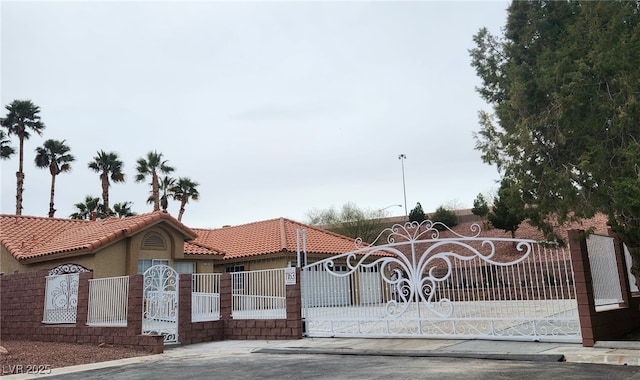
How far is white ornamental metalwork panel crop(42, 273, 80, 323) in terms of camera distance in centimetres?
1644

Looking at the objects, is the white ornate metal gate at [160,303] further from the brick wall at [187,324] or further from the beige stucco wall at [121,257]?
the beige stucco wall at [121,257]

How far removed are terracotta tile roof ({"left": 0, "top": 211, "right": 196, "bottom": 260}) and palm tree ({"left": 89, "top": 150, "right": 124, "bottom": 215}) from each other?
1494 centimetres

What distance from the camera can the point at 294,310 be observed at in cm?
1445

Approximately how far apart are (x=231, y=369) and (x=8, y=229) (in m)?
17.8

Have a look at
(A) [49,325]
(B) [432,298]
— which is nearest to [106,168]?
(A) [49,325]

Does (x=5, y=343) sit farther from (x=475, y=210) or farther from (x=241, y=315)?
(x=475, y=210)

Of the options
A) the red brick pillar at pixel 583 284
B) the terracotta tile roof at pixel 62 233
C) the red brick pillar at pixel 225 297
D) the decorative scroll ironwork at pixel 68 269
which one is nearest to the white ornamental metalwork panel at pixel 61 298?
the decorative scroll ironwork at pixel 68 269

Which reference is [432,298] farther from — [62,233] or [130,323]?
[62,233]

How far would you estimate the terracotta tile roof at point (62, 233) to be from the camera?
2003 centimetres

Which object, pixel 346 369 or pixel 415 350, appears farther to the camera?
pixel 415 350

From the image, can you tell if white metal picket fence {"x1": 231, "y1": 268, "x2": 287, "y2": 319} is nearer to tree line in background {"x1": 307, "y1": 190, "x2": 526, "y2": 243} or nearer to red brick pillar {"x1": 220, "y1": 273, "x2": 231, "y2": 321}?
red brick pillar {"x1": 220, "y1": 273, "x2": 231, "y2": 321}

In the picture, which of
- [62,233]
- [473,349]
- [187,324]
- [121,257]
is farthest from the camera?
[62,233]

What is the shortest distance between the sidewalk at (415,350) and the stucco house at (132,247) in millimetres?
4257

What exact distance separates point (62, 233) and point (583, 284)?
2136 centimetres
